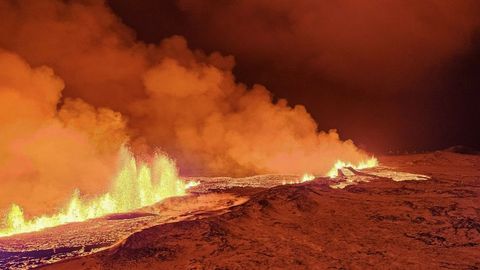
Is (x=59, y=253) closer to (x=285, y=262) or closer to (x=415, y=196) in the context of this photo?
(x=285, y=262)

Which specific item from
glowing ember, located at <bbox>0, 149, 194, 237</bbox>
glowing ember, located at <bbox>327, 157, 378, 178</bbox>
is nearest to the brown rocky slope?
glowing ember, located at <bbox>0, 149, 194, 237</bbox>

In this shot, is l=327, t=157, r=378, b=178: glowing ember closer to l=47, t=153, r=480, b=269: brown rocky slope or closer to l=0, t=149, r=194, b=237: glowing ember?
l=0, t=149, r=194, b=237: glowing ember

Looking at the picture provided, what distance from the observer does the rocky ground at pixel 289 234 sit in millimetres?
17688

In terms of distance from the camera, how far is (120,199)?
34938 mm

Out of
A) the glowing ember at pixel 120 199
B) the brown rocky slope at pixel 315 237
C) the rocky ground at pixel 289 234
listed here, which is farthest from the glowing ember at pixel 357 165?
the brown rocky slope at pixel 315 237

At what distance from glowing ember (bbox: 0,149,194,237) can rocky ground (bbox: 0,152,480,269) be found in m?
2.79

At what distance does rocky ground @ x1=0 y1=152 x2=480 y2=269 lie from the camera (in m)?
17.7

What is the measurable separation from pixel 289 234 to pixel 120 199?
1833 cm

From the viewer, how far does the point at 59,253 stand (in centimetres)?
2019

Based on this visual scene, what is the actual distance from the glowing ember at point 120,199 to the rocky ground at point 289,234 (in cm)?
279

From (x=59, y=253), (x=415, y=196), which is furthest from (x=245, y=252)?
(x=415, y=196)

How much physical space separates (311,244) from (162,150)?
46767mm

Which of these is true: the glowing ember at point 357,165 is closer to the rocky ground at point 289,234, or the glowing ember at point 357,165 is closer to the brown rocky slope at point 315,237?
the rocky ground at point 289,234

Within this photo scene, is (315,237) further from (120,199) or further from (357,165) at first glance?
(357,165)
